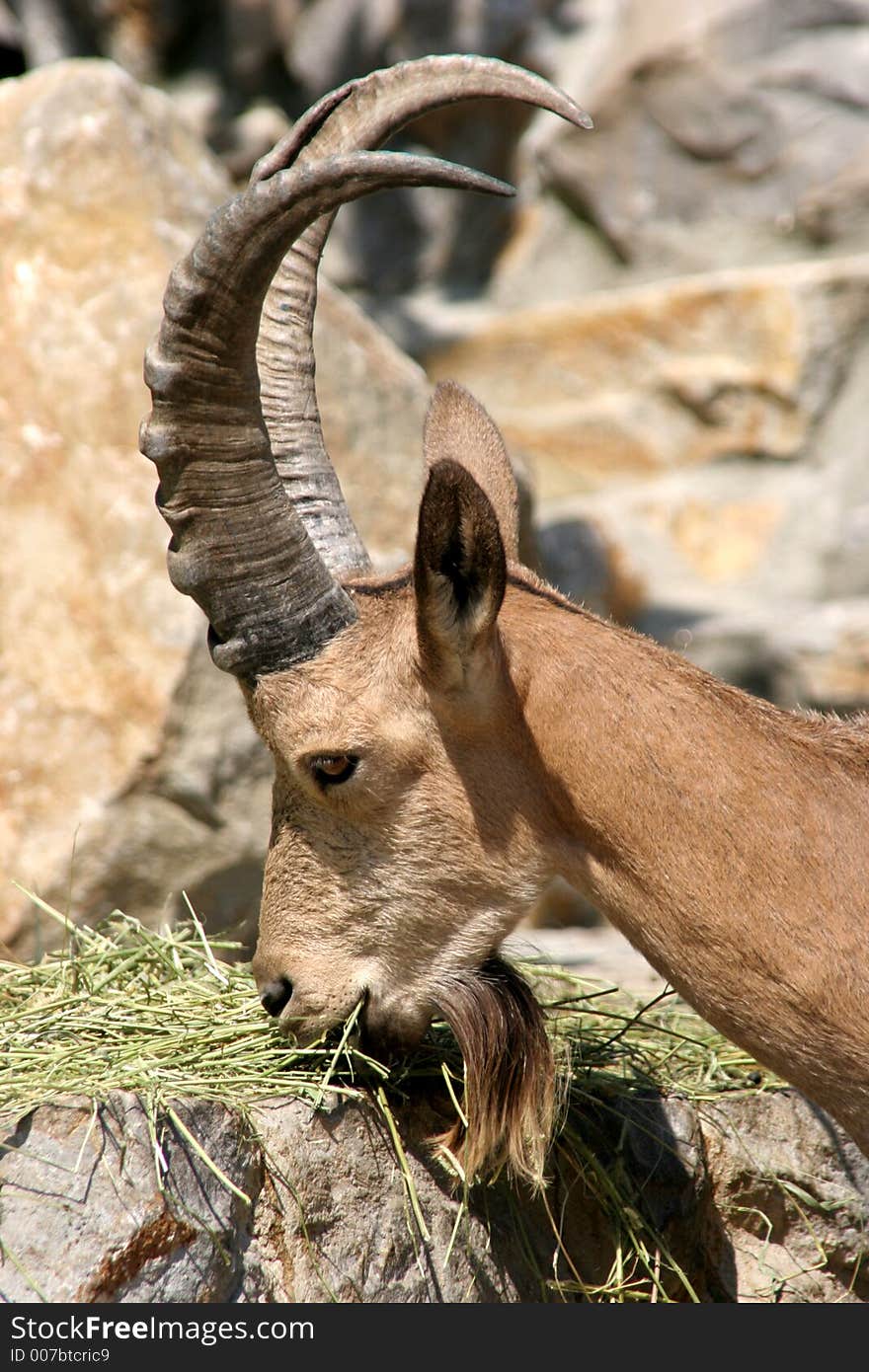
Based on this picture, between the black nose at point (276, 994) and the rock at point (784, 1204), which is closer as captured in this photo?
the black nose at point (276, 994)

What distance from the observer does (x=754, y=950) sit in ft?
11.6

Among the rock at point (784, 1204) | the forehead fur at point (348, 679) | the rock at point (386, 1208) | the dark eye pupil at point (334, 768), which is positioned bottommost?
the rock at point (784, 1204)

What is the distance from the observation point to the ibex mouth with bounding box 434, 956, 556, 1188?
3.82 m

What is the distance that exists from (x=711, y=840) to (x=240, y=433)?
1481 mm

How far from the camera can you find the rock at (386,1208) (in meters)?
3.23

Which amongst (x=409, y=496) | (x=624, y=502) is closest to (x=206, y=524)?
(x=409, y=496)

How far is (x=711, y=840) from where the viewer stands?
3.61 metres

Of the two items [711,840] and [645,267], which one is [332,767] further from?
[645,267]

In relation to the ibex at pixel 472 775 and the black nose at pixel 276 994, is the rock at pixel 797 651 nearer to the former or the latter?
the ibex at pixel 472 775

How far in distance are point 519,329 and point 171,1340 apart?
314 inches

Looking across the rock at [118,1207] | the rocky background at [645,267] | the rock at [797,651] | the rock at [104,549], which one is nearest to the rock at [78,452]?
the rock at [104,549]

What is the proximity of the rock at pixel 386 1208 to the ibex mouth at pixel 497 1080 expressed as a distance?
0.57ft

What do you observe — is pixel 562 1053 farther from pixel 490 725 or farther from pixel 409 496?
pixel 409 496

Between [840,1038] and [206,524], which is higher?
[206,524]
